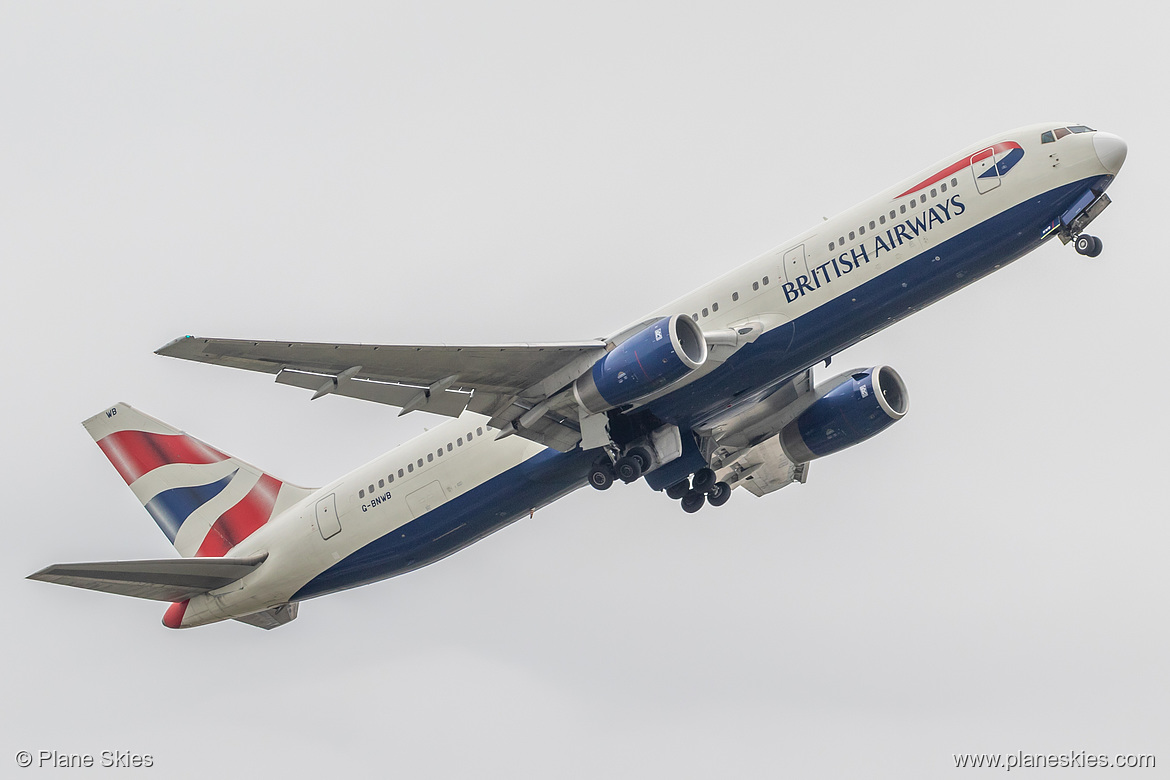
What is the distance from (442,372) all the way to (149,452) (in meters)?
12.7

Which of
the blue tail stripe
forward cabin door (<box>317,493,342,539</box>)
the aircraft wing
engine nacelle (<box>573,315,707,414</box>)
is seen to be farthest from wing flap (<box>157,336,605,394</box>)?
the blue tail stripe

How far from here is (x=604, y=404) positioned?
100.0 ft

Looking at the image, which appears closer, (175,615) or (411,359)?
(411,359)

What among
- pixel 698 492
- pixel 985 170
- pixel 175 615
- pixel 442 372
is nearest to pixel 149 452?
pixel 175 615

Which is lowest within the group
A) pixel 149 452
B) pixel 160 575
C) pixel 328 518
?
pixel 160 575

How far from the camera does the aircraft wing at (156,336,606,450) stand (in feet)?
94.2

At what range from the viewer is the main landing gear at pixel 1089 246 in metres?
29.4

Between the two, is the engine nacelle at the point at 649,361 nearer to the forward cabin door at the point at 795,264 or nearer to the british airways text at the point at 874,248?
the forward cabin door at the point at 795,264

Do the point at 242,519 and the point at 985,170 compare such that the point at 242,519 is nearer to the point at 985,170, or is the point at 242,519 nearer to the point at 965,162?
the point at 965,162

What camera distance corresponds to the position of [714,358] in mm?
30266

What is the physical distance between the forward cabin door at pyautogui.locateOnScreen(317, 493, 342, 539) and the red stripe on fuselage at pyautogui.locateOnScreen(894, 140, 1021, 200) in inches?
664

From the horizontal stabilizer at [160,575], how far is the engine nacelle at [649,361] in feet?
39.2

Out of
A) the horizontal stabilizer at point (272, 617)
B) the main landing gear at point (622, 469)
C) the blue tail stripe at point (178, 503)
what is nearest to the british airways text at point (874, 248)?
the main landing gear at point (622, 469)

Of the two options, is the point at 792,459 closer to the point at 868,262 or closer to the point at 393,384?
the point at 868,262
